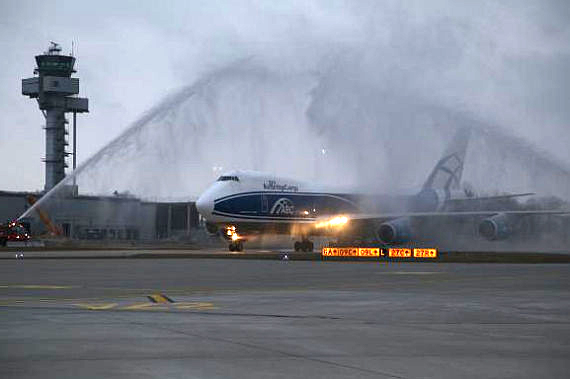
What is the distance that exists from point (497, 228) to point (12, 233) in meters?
40.7

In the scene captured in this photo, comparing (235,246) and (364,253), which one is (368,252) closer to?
(364,253)

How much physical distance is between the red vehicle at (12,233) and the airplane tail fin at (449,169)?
113ft

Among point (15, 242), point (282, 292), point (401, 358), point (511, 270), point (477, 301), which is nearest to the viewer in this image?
point (401, 358)

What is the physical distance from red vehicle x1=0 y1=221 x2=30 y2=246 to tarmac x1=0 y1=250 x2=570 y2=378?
165ft

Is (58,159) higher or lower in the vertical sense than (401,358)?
higher

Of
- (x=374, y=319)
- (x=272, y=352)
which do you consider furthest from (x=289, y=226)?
(x=272, y=352)

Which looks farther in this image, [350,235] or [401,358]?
[350,235]

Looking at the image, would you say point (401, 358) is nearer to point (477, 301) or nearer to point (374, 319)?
point (374, 319)

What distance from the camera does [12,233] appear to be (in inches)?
2923

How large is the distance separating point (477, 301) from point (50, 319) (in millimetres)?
9233

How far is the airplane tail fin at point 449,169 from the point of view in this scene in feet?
238

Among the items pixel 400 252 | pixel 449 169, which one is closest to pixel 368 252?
pixel 400 252

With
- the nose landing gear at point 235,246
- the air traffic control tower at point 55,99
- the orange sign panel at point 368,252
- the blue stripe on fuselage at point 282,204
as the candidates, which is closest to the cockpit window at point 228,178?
the blue stripe on fuselage at point 282,204

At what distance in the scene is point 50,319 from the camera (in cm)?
1459
